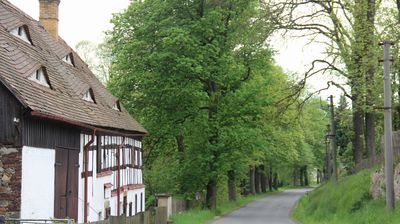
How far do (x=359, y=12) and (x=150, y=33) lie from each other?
44.0ft

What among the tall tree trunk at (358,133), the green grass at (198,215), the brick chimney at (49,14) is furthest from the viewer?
the tall tree trunk at (358,133)

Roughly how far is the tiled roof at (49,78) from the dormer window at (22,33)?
0.18 metres

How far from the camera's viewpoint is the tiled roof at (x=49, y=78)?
17.0 m

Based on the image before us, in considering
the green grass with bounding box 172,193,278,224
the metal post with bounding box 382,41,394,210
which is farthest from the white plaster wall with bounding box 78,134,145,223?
the metal post with bounding box 382,41,394,210

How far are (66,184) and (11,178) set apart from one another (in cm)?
399

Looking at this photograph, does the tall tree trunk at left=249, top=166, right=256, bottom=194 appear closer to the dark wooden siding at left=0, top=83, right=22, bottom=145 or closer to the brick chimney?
the brick chimney

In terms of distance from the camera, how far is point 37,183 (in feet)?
57.0

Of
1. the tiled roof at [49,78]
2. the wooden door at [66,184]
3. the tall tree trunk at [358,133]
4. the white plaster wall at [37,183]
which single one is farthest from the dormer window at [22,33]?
the tall tree trunk at [358,133]

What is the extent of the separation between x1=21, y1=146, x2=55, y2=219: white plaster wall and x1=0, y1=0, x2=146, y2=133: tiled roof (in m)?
1.20

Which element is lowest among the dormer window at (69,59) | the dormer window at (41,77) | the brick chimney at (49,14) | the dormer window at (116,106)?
the dormer window at (41,77)

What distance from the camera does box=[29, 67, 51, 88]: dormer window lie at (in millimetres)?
18781

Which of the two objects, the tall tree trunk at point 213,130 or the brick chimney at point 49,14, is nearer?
the brick chimney at point 49,14

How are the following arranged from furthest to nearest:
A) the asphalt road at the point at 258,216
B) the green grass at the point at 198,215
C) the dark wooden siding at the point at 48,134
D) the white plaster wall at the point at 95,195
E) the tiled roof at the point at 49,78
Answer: the asphalt road at the point at 258,216 → the green grass at the point at 198,215 → the white plaster wall at the point at 95,195 → the tiled roof at the point at 49,78 → the dark wooden siding at the point at 48,134

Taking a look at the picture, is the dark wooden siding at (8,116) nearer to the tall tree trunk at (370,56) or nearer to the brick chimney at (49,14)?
the brick chimney at (49,14)
